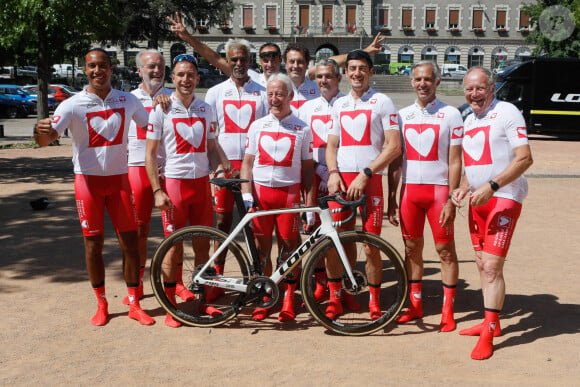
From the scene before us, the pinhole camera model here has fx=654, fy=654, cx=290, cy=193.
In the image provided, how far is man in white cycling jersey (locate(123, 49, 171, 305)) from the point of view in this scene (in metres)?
5.98

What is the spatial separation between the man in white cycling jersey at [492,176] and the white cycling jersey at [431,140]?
0.23m

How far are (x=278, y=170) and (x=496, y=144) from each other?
1748 millimetres

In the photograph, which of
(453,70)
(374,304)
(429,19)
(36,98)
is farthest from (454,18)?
(374,304)

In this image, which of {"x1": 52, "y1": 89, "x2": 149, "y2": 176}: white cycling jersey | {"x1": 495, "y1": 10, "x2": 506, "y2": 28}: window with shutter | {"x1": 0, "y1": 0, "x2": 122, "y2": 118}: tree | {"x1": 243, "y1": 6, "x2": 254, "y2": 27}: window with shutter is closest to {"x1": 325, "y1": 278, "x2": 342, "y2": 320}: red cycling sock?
{"x1": 52, "y1": 89, "x2": 149, "y2": 176}: white cycling jersey

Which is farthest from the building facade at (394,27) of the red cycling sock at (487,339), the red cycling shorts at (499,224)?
the red cycling sock at (487,339)

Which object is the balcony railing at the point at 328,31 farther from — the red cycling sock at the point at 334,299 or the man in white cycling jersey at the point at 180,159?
the red cycling sock at the point at 334,299

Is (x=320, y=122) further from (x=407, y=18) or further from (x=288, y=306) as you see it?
(x=407, y=18)

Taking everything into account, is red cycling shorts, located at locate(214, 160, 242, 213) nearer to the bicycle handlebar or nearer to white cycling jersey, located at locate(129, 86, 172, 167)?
white cycling jersey, located at locate(129, 86, 172, 167)

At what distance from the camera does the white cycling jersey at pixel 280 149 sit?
5457 millimetres

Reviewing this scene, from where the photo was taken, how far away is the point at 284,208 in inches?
214

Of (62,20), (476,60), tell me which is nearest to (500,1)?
(476,60)

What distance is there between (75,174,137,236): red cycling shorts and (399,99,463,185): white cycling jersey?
233 cm

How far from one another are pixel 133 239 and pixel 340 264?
176 cm

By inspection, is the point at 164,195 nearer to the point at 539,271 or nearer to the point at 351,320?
the point at 351,320
